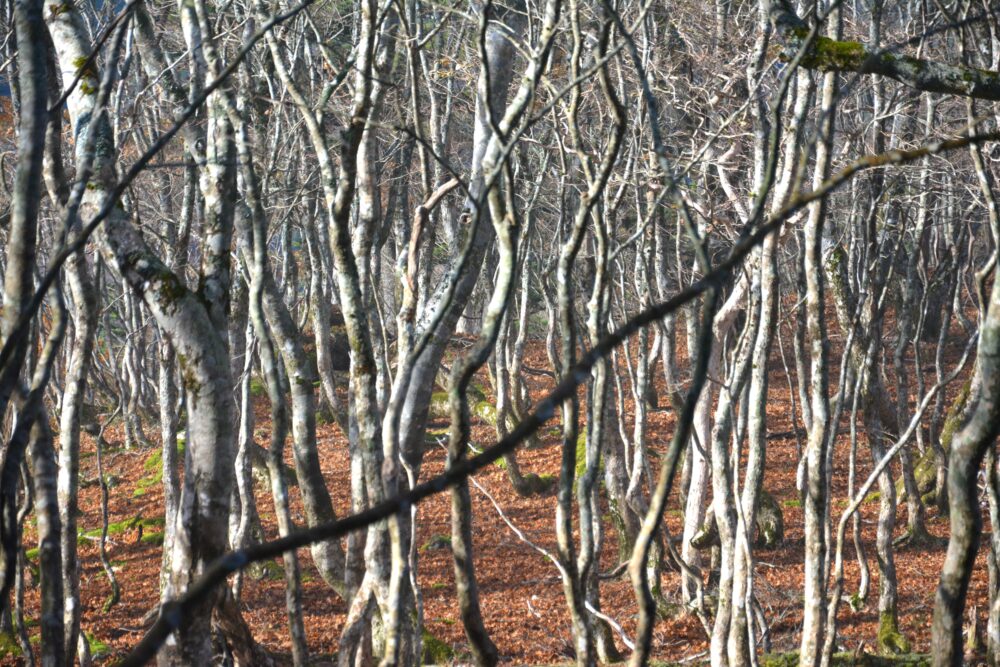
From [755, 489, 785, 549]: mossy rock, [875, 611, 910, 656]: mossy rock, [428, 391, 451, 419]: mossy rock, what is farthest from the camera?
[428, 391, 451, 419]: mossy rock

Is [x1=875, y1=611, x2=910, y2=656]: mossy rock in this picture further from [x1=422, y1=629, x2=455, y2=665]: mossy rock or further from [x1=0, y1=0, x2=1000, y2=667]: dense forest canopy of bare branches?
[x1=422, y1=629, x2=455, y2=665]: mossy rock

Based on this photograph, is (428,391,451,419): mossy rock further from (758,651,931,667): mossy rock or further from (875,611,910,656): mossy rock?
(758,651,931,667): mossy rock

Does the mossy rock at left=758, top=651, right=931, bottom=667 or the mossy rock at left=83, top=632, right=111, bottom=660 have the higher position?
the mossy rock at left=758, top=651, right=931, bottom=667

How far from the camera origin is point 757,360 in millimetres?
5074

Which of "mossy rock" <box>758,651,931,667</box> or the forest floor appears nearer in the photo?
"mossy rock" <box>758,651,931,667</box>

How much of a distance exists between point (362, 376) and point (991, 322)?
298 cm

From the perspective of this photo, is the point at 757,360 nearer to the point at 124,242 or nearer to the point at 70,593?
the point at 124,242

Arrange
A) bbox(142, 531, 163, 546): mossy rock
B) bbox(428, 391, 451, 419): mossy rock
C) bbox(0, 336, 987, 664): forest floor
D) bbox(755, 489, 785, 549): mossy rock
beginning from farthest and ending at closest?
bbox(428, 391, 451, 419): mossy rock → bbox(142, 531, 163, 546): mossy rock → bbox(755, 489, 785, 549): mossy rock → bbox(0, 336, 987, 664): forest floor

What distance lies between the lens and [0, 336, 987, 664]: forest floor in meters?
8.78

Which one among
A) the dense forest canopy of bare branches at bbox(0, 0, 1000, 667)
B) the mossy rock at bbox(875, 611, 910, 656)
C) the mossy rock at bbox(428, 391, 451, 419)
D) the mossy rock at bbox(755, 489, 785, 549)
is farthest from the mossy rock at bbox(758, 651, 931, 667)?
the mossy rock at bbox(428, 391, 451, 419)

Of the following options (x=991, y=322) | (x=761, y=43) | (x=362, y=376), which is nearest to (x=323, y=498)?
(x=362, y=376)

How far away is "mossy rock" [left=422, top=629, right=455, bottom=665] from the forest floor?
0.16m

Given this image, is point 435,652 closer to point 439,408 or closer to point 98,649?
point 98,649

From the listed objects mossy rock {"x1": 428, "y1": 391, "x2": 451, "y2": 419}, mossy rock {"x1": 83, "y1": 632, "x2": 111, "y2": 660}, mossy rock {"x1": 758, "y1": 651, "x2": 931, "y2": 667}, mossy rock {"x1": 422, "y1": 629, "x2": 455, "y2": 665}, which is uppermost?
mossy rock {"x1": 428, "y1": 391, "x2": 451, "y2": 419}
